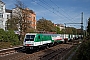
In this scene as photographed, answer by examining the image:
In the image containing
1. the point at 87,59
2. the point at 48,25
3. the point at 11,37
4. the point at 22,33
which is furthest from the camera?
the point at 48,25

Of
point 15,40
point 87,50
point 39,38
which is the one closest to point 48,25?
point 15,40

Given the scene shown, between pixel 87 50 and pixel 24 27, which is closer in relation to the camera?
pixel 87 50

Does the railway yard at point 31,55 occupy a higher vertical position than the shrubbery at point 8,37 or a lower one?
lower

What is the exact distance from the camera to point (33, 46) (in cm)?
2144

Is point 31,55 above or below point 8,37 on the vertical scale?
below

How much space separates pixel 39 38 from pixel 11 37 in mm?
10842

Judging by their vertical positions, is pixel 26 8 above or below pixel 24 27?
above

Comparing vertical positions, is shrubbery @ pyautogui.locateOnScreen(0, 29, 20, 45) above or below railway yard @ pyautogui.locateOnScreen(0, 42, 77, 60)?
above

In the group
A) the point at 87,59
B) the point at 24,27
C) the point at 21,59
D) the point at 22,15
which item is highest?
the point at 22,15

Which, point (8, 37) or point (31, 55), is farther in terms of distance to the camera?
point (8, 37)

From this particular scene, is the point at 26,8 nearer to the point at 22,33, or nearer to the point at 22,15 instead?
the point at 22,15

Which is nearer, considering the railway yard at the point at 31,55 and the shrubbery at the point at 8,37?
the railway yard at the point at 31,55

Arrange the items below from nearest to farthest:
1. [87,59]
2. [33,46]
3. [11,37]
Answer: [87,59]
[33,46]
[11,37]

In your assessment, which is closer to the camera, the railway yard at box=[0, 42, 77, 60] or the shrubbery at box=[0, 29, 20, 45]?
the railway yard at box=[0, 42, 77, 60]
